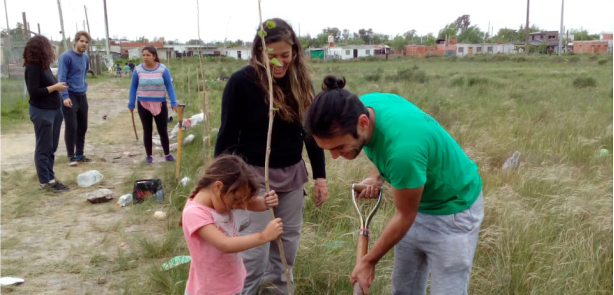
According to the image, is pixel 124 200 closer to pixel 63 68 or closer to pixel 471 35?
pixel 63 68

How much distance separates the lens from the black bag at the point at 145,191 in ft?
16.8

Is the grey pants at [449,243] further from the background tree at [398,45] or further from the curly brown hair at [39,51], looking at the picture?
the background tree at [398,45]

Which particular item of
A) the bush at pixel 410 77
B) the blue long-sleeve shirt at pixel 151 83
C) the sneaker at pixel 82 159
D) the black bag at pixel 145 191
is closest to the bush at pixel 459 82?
the bush at pixel 410 77

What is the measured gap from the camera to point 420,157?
168 centimetres

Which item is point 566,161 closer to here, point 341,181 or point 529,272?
point 341,181

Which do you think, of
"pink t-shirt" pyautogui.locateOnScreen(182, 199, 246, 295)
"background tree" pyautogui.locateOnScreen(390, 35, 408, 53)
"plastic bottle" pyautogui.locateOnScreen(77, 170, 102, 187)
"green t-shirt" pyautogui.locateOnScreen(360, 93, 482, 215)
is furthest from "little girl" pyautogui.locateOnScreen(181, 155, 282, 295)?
"background tree" pyautogui.locateOnScreen(390, 35, 408, 53)

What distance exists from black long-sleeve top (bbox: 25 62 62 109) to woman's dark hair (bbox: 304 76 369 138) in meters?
4.51

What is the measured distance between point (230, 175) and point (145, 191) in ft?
11.0

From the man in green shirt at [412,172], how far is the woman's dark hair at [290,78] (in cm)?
64

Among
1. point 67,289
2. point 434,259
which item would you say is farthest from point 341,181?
point 434,259

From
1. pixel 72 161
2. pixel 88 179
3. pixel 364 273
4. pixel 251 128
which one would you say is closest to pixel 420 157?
pixel 364 273

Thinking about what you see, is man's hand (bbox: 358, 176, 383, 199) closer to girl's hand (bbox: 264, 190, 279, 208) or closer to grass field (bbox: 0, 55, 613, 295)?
girl's hand (bbox: 264, 190, 279, 208)

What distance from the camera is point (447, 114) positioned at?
8.94 m

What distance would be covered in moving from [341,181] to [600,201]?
214 cm
